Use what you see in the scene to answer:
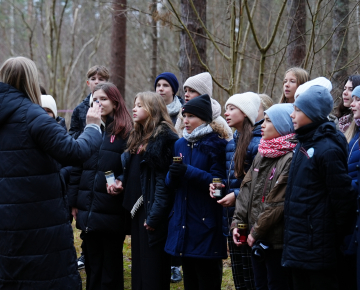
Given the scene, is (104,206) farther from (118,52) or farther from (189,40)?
(118,52)

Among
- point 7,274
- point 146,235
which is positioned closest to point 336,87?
point 146,235

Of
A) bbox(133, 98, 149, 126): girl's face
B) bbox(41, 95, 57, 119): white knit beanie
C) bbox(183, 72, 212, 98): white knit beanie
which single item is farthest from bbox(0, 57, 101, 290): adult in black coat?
bbox(183, 72, 212, 98): white knit beanie

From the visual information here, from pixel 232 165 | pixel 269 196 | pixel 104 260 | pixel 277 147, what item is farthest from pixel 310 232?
pixel 104 260

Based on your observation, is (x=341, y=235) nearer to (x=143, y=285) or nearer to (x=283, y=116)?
(x=283, y=116)

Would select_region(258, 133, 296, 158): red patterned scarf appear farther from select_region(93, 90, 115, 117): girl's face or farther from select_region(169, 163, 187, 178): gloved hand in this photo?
select_region(93, 90, 115, 117): girl's face

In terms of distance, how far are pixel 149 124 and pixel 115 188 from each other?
2.44ft

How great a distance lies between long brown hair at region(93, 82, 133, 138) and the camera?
5027mm

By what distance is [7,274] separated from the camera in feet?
11.7

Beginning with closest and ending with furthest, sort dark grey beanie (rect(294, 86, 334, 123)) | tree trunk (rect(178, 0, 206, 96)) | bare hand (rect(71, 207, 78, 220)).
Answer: dark grey beanie (rect(294, 86, 334, 123)) → bare hand (rect(71, 207, 78, 220)) → tree trunk (rect(178, 0, 206, 96))

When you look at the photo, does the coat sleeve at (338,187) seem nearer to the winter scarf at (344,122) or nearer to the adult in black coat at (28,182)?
the winter scarf at (344,122)

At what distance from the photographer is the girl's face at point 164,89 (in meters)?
5.79

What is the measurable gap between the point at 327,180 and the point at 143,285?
2.24m

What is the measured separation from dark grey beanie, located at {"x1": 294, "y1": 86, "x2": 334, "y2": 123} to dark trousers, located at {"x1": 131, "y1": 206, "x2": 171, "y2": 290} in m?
1.99

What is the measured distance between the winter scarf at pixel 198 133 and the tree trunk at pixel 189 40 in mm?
3534
